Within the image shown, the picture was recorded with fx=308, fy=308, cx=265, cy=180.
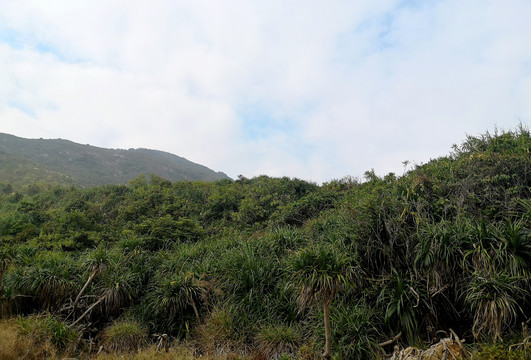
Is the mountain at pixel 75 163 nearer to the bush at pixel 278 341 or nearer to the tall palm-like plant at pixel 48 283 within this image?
the tall palm-like plant at pixel 48 283

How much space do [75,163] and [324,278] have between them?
2699 inches

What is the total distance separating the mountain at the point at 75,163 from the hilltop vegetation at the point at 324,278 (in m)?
36.9

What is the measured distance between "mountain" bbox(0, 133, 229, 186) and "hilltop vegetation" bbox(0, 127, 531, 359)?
3691 cm

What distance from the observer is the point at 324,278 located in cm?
526

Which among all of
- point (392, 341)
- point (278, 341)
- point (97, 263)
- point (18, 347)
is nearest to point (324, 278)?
point (392, 341)

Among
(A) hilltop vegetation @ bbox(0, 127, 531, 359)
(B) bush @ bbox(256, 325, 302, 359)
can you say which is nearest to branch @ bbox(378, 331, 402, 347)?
(A) hilltop vegetation @ bbox(0, 127, 531, 359)

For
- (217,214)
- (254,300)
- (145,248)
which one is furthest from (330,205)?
(145,248)

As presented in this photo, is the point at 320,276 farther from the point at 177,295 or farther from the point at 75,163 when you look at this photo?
the point at 75,163

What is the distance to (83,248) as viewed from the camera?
12727 millimetres

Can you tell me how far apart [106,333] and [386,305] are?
700 cm

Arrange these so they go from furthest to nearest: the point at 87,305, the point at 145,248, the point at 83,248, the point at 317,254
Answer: the point at 83,248, the point at 145,248, the point at 87,305, the point at 317,254

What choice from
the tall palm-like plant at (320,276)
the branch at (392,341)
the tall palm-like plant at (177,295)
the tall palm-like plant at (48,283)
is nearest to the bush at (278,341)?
the tall palm-like plant at (320,276)

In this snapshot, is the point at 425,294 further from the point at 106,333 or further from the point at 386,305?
the point at 106,333

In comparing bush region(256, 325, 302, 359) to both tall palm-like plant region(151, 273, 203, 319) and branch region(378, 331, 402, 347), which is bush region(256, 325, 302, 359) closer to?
branch region(378, 331, 402, 347)
